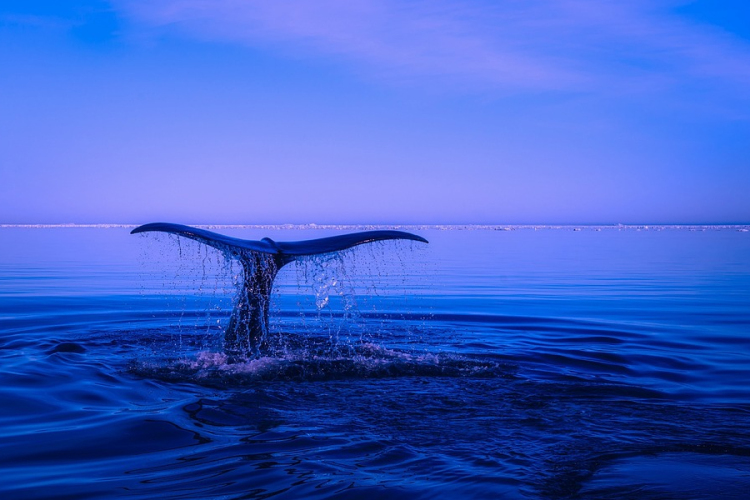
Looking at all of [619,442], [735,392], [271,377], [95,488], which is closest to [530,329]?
[735,392]

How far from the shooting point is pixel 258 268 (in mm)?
8062

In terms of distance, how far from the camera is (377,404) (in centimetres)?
604

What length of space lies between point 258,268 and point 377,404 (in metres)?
2.72

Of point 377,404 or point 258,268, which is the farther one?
point 258,268

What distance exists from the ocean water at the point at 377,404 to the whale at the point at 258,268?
21 cm

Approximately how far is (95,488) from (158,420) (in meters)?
1.43

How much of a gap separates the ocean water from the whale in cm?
21

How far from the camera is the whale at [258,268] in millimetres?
7398

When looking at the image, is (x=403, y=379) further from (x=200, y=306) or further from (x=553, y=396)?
(x=200, y=306)

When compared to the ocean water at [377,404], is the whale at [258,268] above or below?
above

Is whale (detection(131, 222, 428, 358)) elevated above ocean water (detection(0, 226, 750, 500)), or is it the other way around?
whale (detection(131, 222, 428, 358))

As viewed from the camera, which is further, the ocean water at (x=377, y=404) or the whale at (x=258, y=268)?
the whale at (x=258, y=268)

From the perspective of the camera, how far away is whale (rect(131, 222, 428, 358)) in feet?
24.3

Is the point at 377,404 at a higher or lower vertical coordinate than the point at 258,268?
lower
